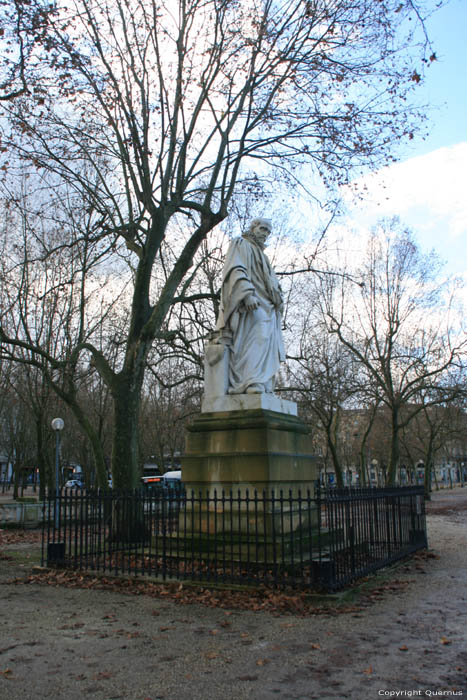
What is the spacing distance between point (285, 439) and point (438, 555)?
4.80 m

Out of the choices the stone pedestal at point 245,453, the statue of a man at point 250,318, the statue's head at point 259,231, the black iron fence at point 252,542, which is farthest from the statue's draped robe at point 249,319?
the black iron fence at point 252,542

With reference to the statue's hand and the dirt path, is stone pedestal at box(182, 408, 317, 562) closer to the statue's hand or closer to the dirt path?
the dirt path

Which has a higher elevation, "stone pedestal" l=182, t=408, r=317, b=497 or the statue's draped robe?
the statue's draped robe

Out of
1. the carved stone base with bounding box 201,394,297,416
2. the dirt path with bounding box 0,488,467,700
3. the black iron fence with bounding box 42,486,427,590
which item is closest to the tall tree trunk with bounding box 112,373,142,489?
the black iron fence with bounding box 42,486,427,590

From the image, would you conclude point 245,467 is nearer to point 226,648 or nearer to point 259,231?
point 226,648

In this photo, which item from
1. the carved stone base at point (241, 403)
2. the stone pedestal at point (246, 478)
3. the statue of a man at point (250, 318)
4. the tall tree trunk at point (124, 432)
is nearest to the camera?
the stone pedestal at point (246, 478)

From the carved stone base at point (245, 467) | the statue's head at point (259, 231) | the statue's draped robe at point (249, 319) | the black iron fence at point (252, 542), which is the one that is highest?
the statue's head at point (259, 231)

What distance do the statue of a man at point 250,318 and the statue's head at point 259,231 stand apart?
0.10 meters

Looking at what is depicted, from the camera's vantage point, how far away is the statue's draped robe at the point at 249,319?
31.0 ft

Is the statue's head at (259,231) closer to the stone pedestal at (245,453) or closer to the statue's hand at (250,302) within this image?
the statue's hand at (250,302)

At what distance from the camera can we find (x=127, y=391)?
13.7m

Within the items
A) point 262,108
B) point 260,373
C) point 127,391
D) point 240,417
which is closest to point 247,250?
point 260,373

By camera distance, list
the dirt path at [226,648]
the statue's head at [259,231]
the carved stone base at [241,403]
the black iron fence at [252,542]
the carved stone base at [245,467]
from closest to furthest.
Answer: the dirt path at [226,648] < the black iron fence at [252,542] < the carved stone base at [245,467] < the carved stone base at [241,403] < the statue's head at [259,231]

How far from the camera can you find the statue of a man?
9.45 metres
